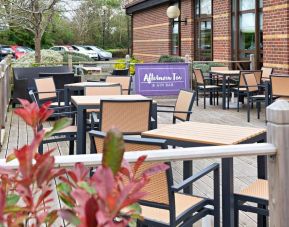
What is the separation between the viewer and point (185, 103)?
6.44 meters

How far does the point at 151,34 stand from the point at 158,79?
38.8 ft

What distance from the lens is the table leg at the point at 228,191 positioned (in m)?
3.29

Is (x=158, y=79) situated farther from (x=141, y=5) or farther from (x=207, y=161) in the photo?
(x=141, y=5)

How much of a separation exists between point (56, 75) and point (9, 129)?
5.77 ft

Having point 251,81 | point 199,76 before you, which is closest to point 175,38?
point 199,76

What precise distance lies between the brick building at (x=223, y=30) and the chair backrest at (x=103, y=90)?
6.02 metres

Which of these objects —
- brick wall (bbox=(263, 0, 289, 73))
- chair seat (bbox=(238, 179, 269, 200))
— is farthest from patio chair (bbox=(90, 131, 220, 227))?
brick wall (bbox=(263, 0, 289, 73))

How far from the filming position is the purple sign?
12.4m

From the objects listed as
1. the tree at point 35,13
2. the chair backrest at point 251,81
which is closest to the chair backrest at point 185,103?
the chair backrest at point 251,81

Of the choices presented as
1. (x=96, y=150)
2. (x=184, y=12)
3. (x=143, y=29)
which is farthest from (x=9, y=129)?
(x=143, y=29)

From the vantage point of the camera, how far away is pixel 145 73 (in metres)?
12.5

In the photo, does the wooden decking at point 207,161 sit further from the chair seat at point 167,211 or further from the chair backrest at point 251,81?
the chair seat at point 167,211

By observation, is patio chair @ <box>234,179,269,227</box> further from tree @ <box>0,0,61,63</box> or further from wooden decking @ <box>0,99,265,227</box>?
tree @ <box>0,0,61,63</box>

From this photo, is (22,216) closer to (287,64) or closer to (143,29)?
(287,64)
